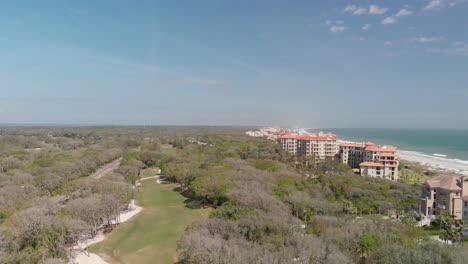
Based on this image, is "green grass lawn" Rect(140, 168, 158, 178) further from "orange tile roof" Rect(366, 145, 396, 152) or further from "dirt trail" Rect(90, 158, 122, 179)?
"orange tile roof" Rect(366, 145, 396, 152)

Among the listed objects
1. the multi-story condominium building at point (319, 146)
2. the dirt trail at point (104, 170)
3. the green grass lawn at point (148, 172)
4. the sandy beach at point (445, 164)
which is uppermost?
the multi-story condominium building at point (319, 146)

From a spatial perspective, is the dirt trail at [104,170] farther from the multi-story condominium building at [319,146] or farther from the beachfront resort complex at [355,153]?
the multi-story condominium building at [319,146]

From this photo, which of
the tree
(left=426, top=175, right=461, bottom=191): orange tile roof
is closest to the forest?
the tree

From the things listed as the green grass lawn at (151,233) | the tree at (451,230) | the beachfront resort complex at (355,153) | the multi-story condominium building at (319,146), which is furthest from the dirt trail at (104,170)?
the tree at (451,230)

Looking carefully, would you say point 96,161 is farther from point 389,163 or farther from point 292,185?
point 389,163

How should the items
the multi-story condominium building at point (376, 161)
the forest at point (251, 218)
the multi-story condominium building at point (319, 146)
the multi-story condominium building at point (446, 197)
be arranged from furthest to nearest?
the multi-story condominium building at point (319, 146) < the multi-story condominium building at point (376, 161) < the multi-story condominium building at point (446, 197) < the forest at point (251, 218)
